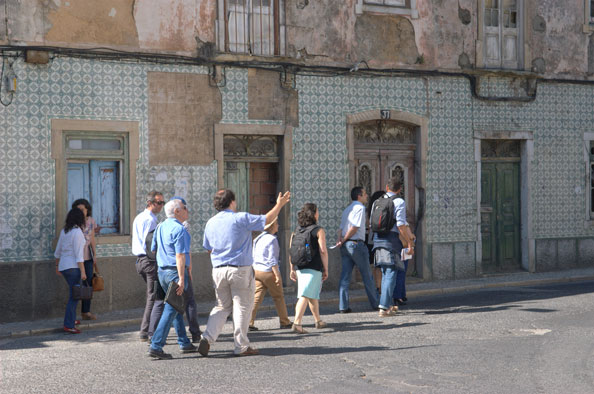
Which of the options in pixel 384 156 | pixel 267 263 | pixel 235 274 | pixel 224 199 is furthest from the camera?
pixel 384 156

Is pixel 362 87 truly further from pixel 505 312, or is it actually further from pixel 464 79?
pixel 505 312

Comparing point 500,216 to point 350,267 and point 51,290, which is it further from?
point 51,290

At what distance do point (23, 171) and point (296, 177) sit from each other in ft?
15.7

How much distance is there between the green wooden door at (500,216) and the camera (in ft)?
60.3

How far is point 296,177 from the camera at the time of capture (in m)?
16.0

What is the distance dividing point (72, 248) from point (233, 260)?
11.4ft

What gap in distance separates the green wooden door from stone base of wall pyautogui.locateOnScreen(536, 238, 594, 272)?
460 mm

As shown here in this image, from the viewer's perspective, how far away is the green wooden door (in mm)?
18391

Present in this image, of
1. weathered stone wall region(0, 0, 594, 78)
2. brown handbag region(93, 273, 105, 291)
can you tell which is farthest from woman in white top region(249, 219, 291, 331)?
weathered stone wall region(0, 0, 594, 78)

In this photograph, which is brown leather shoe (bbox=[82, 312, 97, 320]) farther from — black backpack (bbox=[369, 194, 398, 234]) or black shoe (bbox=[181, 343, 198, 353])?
black backpack (bbox=[369, 194, 398, 234])

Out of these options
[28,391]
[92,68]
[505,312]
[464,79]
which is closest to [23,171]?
[92,68]

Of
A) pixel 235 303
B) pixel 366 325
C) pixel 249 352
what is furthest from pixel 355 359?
pixel 366 325

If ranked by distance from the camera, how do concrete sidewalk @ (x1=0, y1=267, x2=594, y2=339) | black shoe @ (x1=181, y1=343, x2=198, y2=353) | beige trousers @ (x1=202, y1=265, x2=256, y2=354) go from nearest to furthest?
Result: beige trousers @ (x1=202, y1=265, x2=256, y2=354), black shoe @ (x1=181, y1=343, x2=198, y2=353), concrete sidewalk @ (x1=0, y1=267, x2=594, y2=339)

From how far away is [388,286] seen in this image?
1247cm
